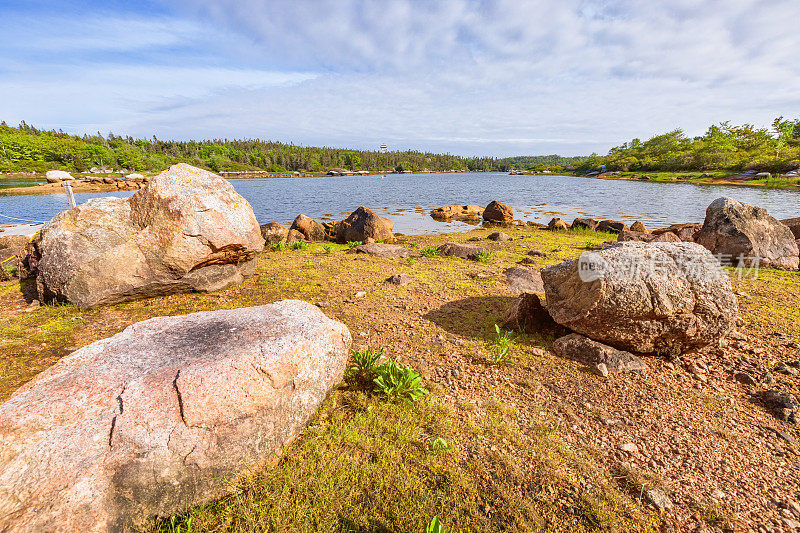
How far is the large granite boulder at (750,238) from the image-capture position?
1252 cm

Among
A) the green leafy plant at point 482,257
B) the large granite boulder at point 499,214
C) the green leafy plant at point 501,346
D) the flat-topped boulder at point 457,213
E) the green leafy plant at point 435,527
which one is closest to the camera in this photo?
the green leafy plant at point 435,527

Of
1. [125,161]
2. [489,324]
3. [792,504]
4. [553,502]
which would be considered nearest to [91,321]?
[489,324]

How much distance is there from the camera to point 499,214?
29281 millimetres

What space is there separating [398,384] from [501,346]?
252cm

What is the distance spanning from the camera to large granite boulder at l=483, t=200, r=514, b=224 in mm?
28906

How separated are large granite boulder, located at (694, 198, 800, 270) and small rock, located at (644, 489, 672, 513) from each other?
13.6 m

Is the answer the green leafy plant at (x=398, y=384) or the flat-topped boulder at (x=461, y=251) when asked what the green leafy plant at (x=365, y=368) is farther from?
the flat-topped boulder at (x=461, y=251)

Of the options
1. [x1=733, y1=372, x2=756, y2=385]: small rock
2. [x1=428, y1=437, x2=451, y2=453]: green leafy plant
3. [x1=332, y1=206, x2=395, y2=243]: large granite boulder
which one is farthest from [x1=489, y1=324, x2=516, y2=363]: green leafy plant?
[x1=332, y1=206, x2=395, y2=243]: large granite boulder

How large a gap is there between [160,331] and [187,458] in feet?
7.31

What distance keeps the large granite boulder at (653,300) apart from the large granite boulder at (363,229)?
13.1 metres

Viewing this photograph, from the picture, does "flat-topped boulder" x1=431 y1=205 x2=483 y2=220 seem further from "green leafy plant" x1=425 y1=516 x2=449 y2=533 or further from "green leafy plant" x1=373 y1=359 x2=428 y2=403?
"green leafy plant" x1=425 y1=516 x2=449 y2=533

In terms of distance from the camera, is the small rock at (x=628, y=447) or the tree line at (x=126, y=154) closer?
the small rock at (x=628, y=447)

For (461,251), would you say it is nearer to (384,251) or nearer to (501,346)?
(384,251)

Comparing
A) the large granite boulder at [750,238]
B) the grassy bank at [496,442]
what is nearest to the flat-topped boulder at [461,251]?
the grassy bank at [496,442]
